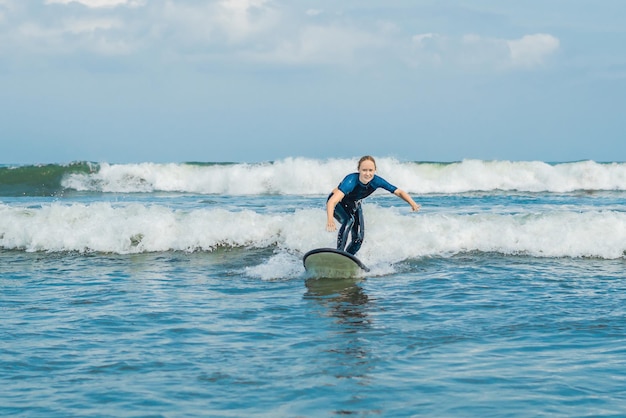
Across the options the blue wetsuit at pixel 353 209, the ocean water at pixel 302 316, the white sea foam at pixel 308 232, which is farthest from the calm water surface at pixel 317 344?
the white sea foam at pixel 308 232

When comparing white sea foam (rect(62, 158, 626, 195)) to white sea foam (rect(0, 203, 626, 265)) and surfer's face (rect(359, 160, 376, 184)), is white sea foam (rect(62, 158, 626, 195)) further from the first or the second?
surfer's face (rect(359, 160, 376, 184))

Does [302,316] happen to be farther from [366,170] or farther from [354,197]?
[354,197]

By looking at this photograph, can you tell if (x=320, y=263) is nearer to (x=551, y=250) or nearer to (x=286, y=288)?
(x=286, y=288)

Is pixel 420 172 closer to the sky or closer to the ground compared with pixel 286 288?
closer to the sky

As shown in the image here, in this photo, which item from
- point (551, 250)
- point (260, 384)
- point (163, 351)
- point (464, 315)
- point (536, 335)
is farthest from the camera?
point (551, 250)

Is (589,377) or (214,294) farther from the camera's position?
(214,294)

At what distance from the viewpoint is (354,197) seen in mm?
12078

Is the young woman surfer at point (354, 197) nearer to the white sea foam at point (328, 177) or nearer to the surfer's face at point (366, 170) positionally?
the surfer's face at point (366, 170)

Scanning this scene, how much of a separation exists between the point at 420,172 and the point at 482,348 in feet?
101

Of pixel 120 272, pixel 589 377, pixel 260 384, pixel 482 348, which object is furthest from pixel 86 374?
pixel 120 272

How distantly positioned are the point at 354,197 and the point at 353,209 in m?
0.31

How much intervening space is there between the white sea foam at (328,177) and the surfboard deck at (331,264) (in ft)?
75.8

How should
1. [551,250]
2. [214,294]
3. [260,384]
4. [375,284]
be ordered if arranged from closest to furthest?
[260,384], [214,294], [375,284], [551,250]

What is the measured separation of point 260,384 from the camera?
21.5ft
